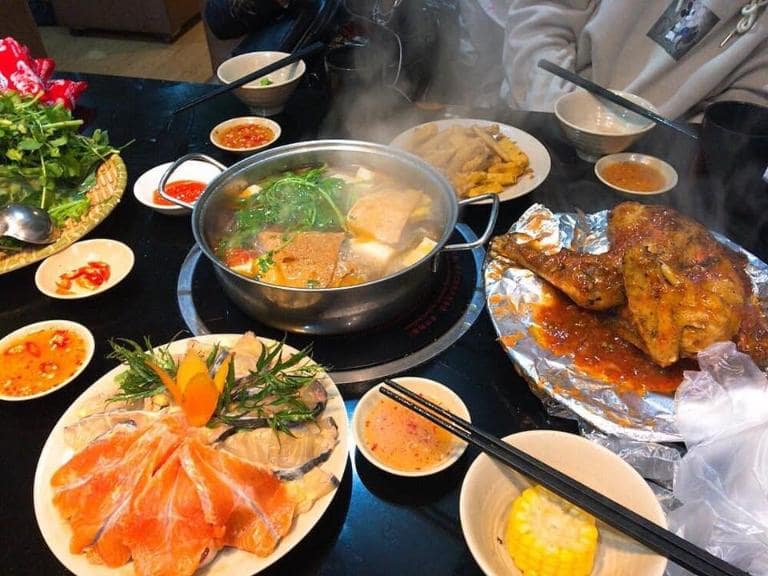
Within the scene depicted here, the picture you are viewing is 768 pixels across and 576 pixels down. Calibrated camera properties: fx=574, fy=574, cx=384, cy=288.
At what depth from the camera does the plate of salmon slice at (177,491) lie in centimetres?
128

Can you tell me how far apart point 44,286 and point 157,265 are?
408 mm

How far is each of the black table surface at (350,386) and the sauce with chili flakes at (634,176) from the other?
0.23 feet

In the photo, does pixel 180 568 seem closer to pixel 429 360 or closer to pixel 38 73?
pixel 429 360

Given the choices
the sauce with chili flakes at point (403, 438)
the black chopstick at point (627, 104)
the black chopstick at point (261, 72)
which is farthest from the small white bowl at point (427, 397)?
the black chopstick at point (261, 72)

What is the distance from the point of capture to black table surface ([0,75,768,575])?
146 centimetres

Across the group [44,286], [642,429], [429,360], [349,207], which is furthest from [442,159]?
[44,286]

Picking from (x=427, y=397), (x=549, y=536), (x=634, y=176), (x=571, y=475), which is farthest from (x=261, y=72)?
(x=549, y=536)

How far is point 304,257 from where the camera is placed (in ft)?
6.71

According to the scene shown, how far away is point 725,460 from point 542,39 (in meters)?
2.70

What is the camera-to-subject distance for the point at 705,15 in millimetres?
2959

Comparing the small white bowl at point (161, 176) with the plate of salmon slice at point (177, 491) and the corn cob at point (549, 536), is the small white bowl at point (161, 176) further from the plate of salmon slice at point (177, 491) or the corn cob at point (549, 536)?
the corn cob at point (549, 536)

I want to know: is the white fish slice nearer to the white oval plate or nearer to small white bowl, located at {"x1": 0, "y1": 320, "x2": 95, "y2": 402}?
small white bowl, located at {"x1": 0, "y1": 320, "x2": 95, "y2": 402}

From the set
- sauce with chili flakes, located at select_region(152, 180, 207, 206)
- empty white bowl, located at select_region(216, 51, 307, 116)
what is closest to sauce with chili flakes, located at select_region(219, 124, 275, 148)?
empty white bowl, located at select_region(216, 51, 307, 116)

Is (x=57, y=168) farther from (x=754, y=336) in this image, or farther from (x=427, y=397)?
(x=754, y=336)
